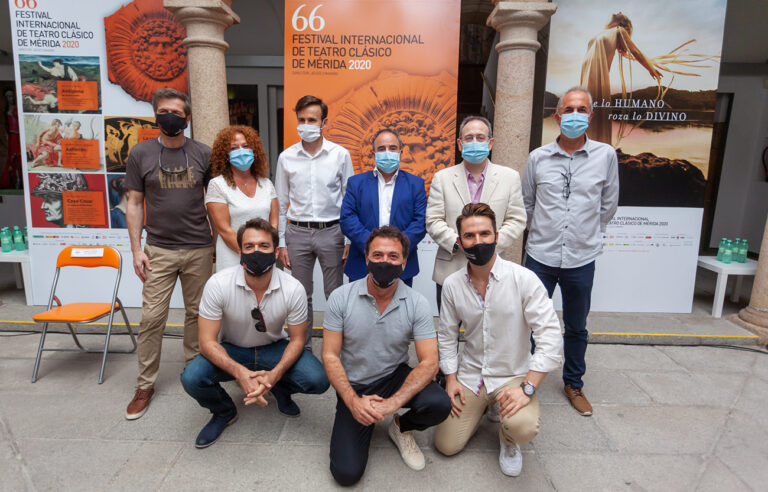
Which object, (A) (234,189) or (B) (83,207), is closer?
(A) (234,189)

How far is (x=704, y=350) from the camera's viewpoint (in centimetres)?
429

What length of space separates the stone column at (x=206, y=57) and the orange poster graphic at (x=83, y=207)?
4.52ft

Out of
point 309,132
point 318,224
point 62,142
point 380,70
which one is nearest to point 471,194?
point 318,224

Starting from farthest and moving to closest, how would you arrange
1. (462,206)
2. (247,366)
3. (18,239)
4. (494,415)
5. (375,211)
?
(18,239) → (375,211) → (462,206) → (494,415) → (247,366)

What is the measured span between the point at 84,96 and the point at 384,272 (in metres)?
4.10

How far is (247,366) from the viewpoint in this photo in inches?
113

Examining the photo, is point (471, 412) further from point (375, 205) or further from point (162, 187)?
point (162, 187)

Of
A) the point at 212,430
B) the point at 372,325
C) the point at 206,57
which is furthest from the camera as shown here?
the point at 206,57

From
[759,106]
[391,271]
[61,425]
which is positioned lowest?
[61,425]

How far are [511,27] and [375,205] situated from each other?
96.6 inches

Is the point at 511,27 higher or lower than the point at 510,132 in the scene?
higher

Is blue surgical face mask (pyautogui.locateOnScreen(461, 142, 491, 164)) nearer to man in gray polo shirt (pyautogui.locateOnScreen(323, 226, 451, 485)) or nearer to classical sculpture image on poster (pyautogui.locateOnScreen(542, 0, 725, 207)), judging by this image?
man in gray polo shirt (pyautogui.locateOnScreen(323, 226, 451, 485))

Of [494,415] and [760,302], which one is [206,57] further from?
[760,302]

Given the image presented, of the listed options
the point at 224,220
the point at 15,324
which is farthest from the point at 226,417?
the point at 15,324
